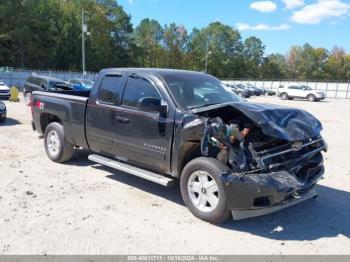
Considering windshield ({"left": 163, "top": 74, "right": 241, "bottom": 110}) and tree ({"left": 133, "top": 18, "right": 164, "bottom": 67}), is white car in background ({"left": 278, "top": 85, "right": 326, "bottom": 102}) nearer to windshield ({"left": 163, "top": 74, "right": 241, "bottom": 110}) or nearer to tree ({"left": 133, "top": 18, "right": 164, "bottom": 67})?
windshield ({"left": 163, "top": 74, "right": 241, "bottom": 110})

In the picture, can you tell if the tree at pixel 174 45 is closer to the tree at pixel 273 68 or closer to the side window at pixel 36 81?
the tree at pixel 273 68

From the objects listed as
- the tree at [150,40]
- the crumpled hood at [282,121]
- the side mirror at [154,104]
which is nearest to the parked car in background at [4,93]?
the side mirror at [154,104]

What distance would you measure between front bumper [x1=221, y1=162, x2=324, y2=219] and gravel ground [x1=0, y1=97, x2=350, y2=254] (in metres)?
0.33

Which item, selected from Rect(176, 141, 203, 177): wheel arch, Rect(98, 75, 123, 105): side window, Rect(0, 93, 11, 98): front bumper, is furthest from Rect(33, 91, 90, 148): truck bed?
Rect(0, 93, 11, 98): front bumper

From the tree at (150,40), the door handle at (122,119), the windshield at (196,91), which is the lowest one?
the door handle at (122,119)

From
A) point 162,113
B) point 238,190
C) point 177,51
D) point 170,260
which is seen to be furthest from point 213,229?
point 177,51

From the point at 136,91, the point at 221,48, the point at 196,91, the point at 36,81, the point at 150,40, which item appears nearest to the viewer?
the point at 196,91

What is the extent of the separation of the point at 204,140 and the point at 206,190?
65 centimetres

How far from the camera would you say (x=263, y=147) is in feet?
16.2

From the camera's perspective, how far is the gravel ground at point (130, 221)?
4324 millimetres

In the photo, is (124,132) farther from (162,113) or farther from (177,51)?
(177,51)

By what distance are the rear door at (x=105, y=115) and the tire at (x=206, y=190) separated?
1.62m

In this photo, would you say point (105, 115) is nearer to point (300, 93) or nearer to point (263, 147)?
point (263, 147)

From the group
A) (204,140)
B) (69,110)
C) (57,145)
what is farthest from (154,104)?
(57,145)
